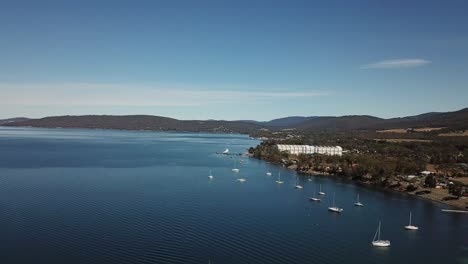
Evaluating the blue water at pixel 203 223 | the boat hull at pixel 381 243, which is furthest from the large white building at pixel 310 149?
the boat hull at pixel 381 243

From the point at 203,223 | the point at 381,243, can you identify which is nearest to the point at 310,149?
the point at 203,223

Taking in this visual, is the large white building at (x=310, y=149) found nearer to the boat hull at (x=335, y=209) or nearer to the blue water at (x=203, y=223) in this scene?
the blue water at (x=203, y=223)

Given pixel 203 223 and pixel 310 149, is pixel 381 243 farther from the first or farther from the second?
pixel 310 149

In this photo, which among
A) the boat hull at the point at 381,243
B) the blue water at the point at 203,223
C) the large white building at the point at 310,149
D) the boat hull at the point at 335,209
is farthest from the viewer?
the large white building at the point at 310,149

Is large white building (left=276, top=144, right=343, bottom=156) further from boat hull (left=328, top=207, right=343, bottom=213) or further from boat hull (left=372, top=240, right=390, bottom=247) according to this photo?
boat hull (left=372, top=240, right=390, bottom=247)

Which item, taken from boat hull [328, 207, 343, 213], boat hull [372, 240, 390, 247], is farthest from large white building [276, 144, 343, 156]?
boat hull [372, 240, 390, 247]

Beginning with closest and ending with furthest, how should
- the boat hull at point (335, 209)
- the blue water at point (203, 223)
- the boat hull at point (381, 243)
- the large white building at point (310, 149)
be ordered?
the blue water at point (203, 223), the boat hull at point (381, 243), the boat hull at point (335, 209), the large white building at point (310, 149)

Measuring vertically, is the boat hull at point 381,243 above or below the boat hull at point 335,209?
below

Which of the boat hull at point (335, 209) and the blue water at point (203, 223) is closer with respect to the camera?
the blue water at point (203, 223)
